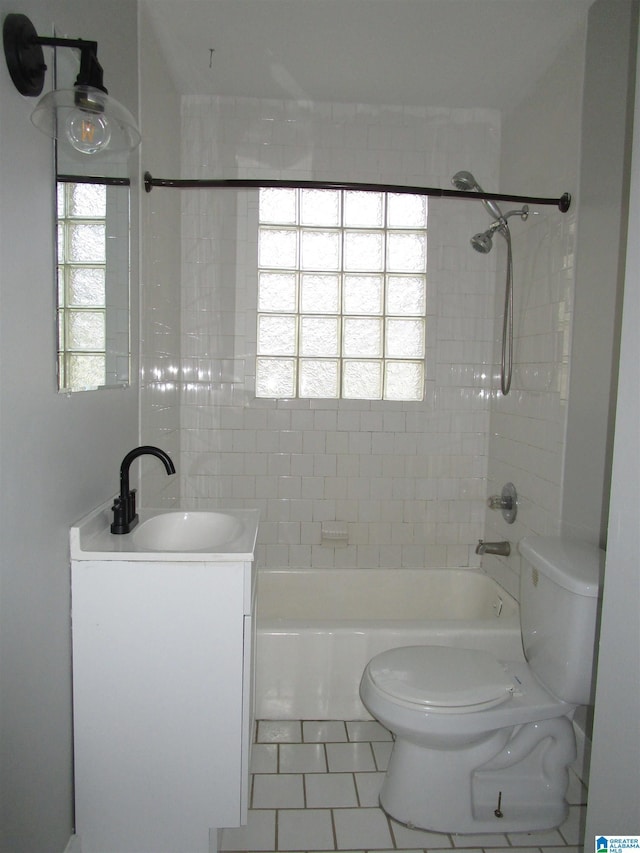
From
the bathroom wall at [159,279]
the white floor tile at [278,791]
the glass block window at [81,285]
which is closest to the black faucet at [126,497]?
the glass block window at [81,285]

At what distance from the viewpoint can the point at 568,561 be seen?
1767mm

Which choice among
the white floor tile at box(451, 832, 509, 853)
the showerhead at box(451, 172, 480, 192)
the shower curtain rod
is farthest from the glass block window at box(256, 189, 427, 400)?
the white floor tile at box(451, 832, 509, 853)

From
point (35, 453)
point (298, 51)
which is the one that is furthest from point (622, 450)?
point (298, 51)

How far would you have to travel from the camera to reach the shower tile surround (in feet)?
9.77

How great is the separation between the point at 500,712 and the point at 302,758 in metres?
0.77

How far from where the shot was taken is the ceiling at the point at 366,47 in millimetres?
2211

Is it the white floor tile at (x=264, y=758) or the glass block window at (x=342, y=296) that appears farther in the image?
the glass block window at (x=342, y=296)

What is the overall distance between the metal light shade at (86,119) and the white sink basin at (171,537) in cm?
90

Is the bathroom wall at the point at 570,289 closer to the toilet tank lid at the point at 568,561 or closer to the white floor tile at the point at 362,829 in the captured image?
the toilet tank lid at the point at 568,561

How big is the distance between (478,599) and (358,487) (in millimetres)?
800

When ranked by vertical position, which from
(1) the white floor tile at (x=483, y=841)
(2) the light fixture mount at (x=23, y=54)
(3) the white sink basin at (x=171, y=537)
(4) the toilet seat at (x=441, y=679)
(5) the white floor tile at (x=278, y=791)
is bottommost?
(1) the white floor tile at (x=483, y=841)

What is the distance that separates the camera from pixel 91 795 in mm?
1525

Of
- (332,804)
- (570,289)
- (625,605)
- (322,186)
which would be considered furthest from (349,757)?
(322,186)

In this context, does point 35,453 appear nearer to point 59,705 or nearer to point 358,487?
point 59,705
